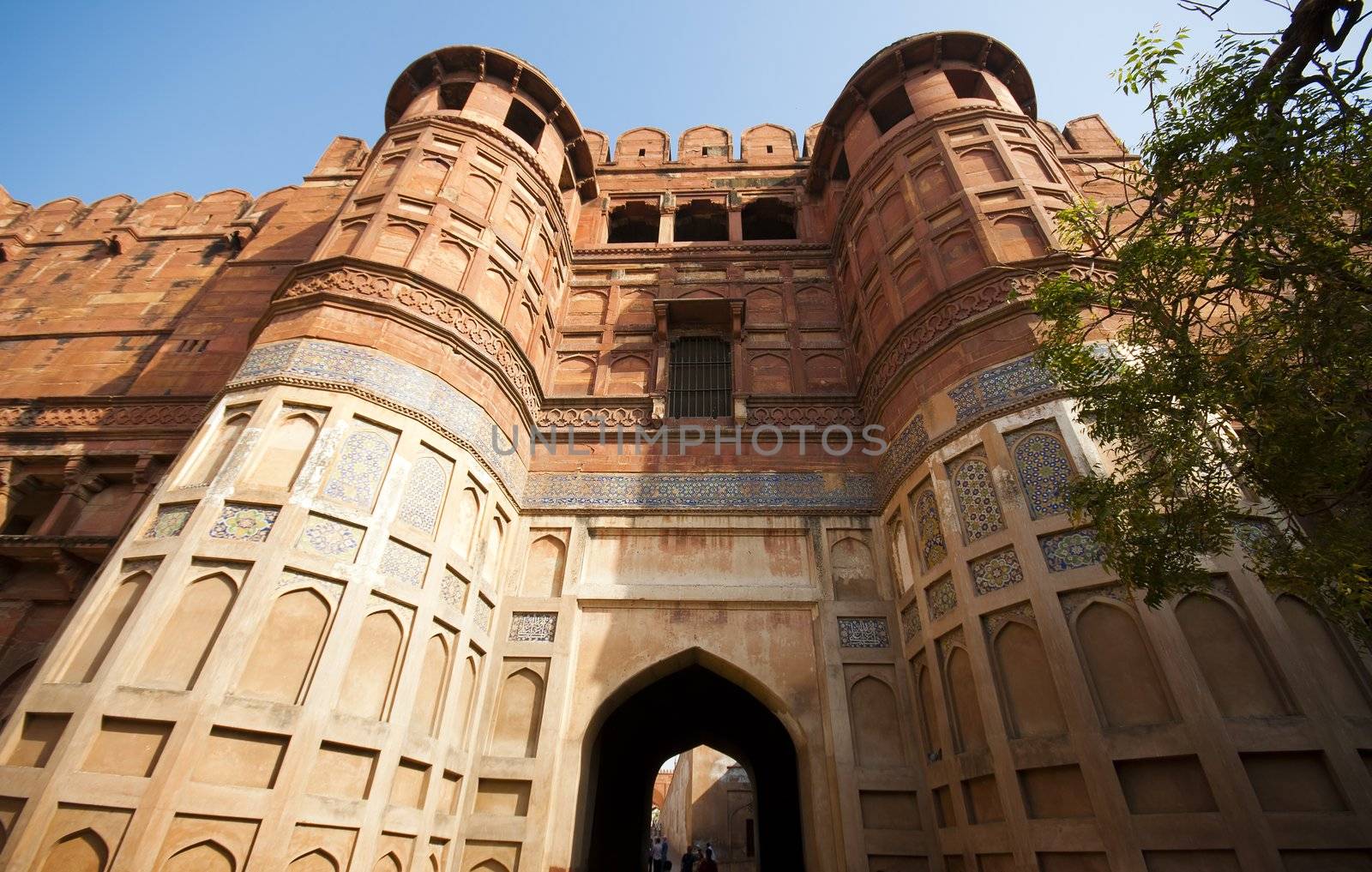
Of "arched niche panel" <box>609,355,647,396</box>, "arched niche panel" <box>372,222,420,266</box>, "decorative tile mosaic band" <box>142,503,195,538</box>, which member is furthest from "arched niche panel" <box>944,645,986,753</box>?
"arched niche panel" <box>372,222,420,266</box>

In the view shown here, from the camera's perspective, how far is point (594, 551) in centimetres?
900

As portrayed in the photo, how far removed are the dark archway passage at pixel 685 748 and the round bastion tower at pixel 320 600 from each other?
12.5 ft

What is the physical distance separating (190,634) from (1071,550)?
7518mm

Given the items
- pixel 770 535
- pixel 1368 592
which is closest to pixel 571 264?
pixel 770 535

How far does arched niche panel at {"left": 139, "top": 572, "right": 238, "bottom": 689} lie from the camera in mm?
5613

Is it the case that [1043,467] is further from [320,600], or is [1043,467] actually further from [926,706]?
[320,600]

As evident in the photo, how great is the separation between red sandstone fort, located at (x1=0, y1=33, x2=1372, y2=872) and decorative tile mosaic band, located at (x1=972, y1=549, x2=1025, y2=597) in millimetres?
46

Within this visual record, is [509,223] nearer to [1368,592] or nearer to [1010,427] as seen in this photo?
[1010,427]

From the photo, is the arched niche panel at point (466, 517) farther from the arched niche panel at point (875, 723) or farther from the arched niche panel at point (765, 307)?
the arched niche panel at point (765, 307)

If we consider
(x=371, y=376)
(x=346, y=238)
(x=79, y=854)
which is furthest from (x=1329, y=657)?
(x=346, y=238)

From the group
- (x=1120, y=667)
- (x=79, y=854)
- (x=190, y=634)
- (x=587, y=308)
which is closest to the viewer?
(x=79, y=854)

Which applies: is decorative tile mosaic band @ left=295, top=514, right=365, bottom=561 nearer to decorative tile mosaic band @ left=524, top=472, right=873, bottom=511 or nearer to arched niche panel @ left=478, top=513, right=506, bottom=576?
arched niche panel @ left=478, top=513, right=506, bottom=576

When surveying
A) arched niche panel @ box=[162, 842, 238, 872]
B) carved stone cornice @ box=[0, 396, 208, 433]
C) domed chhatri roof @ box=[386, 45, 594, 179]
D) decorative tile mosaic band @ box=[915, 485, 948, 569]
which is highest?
domed chhatri roof @ box=[386, 45, 594, 179]

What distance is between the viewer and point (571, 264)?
12.8 meters
